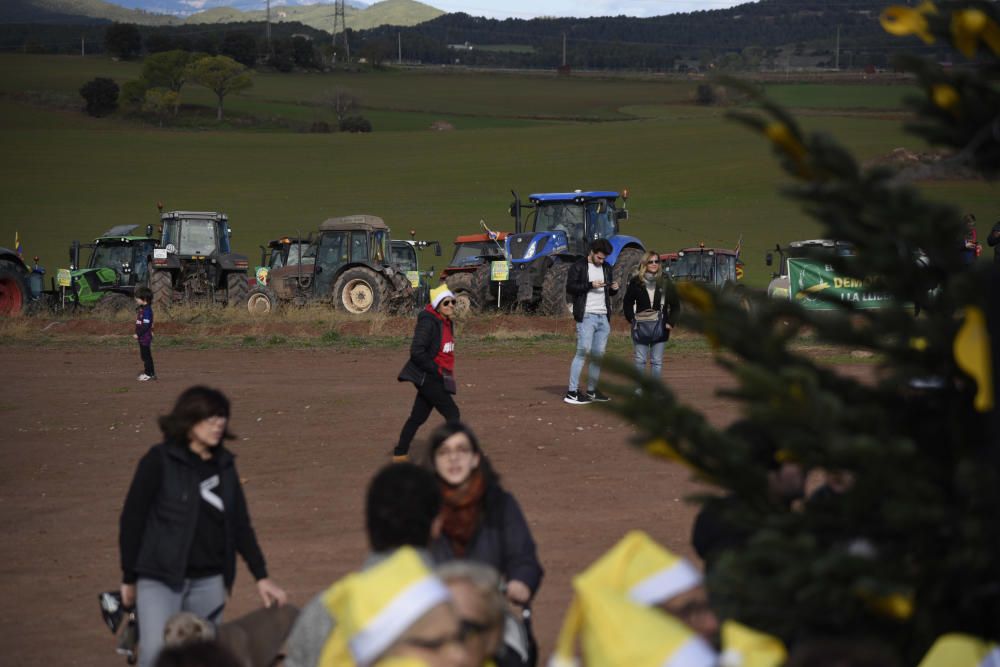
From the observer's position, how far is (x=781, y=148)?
274cm

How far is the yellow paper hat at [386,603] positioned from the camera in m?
2.84

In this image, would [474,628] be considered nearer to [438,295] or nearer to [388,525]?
[388,525]

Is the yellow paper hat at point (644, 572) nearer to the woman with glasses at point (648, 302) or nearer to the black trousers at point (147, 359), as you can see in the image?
the woman with glasses at point (648, 302)

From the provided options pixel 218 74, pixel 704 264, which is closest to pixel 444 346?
pixel 704 264

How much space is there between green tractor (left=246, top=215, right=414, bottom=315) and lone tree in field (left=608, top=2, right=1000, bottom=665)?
1030 inches

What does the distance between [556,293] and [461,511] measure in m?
23.0

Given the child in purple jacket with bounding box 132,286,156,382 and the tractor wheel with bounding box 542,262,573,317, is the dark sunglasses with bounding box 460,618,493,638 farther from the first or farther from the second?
the tractor wheel with bounding box 542,262,573,317

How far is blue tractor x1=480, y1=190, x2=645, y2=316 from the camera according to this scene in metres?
28.2

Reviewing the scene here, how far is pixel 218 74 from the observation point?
9812cm

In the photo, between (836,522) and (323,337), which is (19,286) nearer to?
(323,337)

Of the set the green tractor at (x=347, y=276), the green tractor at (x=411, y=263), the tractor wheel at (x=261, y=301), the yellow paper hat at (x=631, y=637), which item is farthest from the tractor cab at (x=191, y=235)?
the yellow paper hat at (x=631, y=637)

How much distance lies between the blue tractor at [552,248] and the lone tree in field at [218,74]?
236 ft

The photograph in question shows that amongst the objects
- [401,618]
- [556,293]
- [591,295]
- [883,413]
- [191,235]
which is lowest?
[556,293]

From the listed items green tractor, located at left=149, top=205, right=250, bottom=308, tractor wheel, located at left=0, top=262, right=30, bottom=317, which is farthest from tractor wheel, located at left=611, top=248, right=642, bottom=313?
tractor wheel, located at left=0, top=262, right=30, bottom=317
